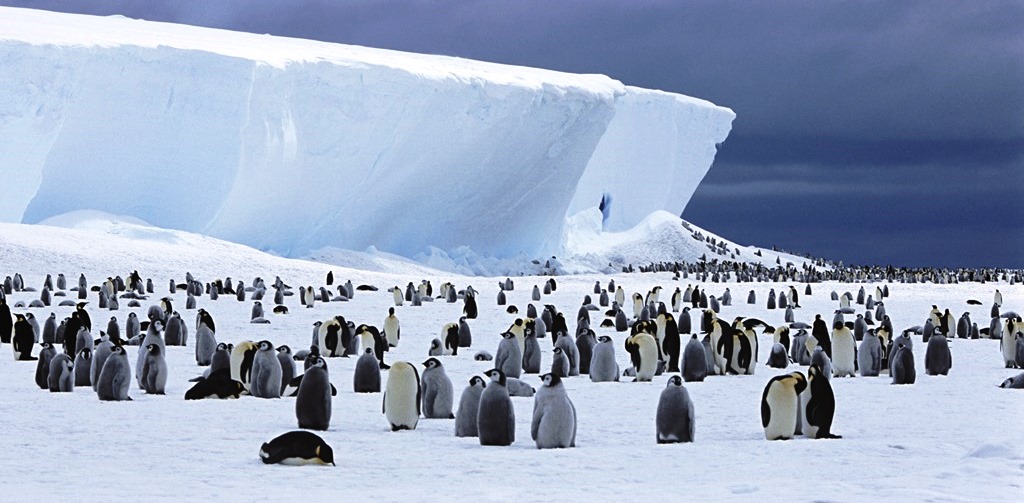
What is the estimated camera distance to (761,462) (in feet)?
19.6

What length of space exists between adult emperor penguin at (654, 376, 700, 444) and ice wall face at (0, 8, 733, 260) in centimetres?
2587

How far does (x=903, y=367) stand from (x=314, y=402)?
5.40 m

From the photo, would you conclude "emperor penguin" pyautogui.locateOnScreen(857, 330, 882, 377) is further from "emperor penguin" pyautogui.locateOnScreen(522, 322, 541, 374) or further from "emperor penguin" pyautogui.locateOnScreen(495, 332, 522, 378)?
"emperor penguin" pyautogui.locateOnScreen(495, 332, 522, 378)

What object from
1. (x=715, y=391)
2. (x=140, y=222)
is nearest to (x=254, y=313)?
(x=715, y=391)

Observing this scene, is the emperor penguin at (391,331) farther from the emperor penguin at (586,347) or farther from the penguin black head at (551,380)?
the penguin black head at (551,380)

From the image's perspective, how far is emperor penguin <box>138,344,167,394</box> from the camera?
8.88 m

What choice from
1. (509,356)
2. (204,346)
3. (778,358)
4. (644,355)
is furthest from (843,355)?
(204,346)

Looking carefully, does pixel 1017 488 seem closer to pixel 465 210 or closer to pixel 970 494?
pixel 970 494

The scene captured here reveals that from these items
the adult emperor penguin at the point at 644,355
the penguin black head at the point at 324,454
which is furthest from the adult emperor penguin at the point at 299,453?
the adult emperor penguin at the point at 644,355

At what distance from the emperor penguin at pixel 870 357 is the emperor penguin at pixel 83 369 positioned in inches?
262

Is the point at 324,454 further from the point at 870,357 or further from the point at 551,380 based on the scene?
the point at 870,357

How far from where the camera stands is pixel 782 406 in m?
6.83

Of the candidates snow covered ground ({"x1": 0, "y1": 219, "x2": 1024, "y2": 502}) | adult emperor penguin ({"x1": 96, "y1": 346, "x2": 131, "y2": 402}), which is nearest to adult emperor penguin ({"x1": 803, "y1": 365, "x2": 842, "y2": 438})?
snow covered ground ({"x1": 0, "y1": 219, "x2": 1024, "y2": 502})

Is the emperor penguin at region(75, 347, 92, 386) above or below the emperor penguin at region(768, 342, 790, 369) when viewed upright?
below
